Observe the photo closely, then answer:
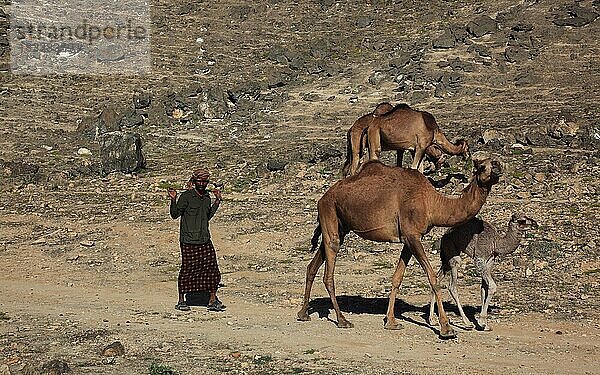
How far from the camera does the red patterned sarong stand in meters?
12.8

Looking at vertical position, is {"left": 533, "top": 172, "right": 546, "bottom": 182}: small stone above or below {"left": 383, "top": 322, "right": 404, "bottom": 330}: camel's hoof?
above

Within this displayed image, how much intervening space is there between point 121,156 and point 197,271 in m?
10.4

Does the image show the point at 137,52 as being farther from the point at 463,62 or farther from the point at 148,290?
the point at 148,290

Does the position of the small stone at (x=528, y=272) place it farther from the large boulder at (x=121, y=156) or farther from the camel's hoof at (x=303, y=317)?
the large boulder at (x=121, y=156)

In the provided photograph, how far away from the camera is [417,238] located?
11227 mm

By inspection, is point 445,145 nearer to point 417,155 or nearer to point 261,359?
point 417,155

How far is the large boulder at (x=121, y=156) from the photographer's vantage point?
2270 cm

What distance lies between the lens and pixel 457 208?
1125 centimetres

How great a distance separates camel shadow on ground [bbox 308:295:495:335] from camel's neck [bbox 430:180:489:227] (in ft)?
4.05

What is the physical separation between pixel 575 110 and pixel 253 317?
1490 centimetres

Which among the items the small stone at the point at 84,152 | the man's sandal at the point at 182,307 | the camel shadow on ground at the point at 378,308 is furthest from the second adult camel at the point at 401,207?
the small stone at the point at 84,152

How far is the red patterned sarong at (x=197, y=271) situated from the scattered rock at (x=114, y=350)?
2.17m

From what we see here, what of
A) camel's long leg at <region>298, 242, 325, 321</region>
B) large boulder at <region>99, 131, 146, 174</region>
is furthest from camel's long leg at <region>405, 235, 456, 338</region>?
large boulder at <region>99, 131, 146, 174</region>

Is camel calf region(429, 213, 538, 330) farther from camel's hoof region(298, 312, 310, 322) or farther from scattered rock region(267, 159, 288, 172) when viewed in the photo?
scattered rock region(267, 159, 288, 172)
